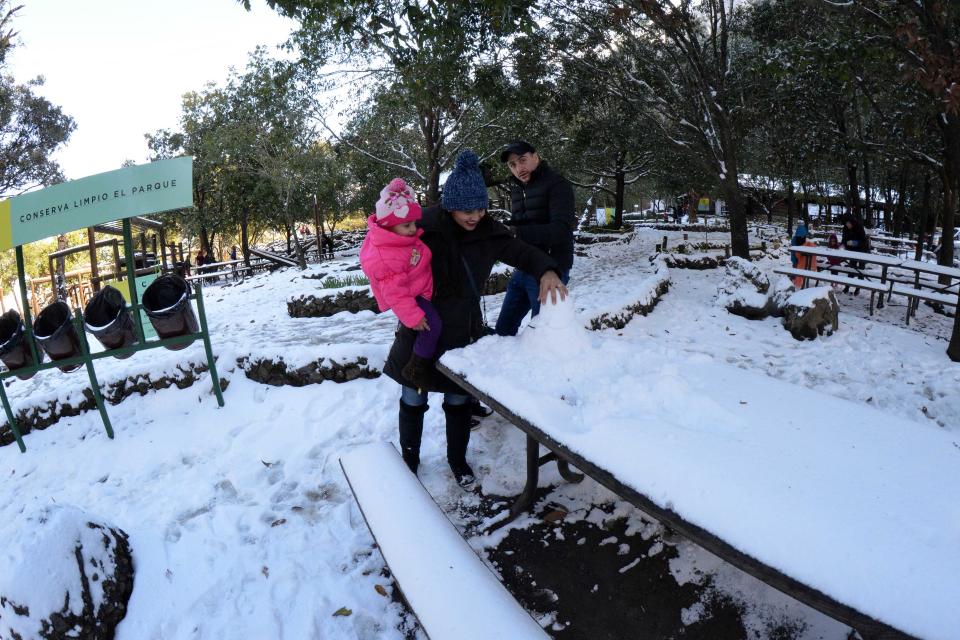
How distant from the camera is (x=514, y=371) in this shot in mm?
2318

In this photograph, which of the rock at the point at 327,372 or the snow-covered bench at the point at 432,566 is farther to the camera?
the rock at the point at 327,372

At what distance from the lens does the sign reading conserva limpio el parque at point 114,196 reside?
12.1ft

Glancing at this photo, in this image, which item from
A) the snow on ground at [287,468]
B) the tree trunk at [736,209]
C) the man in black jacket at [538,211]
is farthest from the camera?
the tree trunk at [736,209]

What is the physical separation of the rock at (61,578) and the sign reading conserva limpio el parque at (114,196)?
2193mm

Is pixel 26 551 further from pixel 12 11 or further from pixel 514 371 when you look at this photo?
pixel 12 11

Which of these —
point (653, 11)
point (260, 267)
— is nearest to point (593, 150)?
point (653, 11)

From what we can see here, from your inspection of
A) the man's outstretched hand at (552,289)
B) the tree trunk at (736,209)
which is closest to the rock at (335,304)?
the man's outstretched hand at (552,289)

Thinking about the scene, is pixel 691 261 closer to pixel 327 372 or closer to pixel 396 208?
pixel 327 372

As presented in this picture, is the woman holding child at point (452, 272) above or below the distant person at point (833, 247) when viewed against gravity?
above

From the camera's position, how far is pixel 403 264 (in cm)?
250

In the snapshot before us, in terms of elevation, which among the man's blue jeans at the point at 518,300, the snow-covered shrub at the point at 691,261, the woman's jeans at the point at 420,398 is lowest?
the snow-covered shrub at the point at 691,261

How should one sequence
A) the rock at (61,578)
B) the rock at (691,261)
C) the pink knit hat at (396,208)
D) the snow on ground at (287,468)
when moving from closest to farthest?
1. the rock at (61,578)
2. the snow on ground at (287,468)
3. the pink knit hat at (396,208)
4. the rock at (691,261)

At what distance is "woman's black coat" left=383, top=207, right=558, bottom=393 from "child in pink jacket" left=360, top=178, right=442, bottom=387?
0.06 m

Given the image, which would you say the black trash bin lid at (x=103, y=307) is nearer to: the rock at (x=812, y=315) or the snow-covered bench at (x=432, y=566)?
the snow-covered bench at (x=432, y=566)
